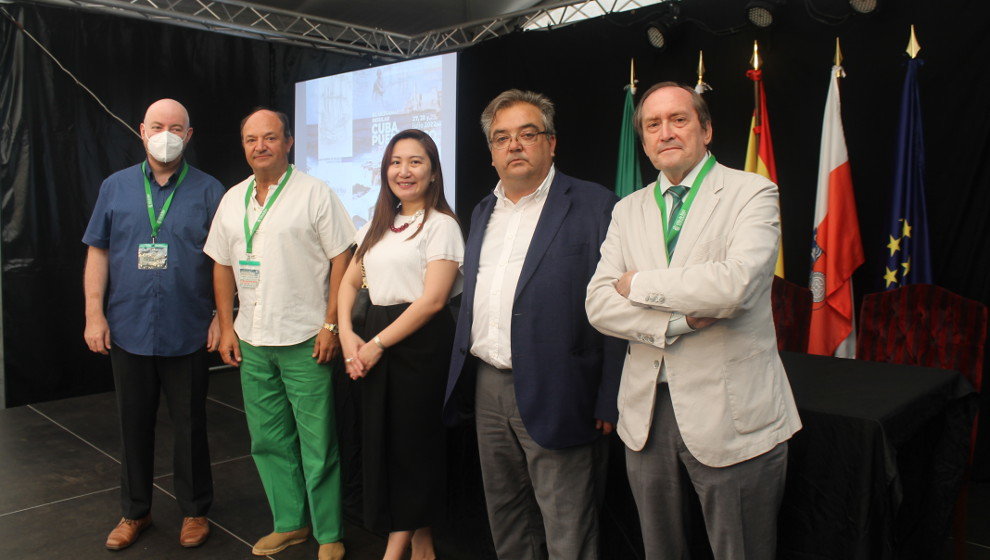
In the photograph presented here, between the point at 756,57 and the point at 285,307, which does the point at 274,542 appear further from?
the point at 756,57

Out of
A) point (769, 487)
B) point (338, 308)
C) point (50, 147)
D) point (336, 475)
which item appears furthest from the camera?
point (50, 147)

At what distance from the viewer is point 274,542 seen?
2.79m

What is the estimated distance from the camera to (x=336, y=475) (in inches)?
106

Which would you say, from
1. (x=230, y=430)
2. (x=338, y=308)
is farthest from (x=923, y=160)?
(x=230, y=430)

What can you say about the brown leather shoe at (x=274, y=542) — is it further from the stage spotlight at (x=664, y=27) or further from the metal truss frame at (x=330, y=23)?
the metal truss frame at (x=330, y=23)

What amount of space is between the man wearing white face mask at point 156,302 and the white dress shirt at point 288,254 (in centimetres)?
21

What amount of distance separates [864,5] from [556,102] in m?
2.15

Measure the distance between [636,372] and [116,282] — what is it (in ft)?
6.86

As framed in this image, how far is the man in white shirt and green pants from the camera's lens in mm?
2551

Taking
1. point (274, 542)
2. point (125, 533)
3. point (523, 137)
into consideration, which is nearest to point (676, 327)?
point (523, 137)

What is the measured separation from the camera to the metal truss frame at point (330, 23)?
4984 mm

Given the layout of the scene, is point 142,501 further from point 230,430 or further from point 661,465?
point 661,465

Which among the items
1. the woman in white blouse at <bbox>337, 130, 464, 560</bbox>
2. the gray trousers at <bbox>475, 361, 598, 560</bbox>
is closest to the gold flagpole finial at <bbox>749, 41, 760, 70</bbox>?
the woman in white blouse at <bbox>337, 130, 464, 560</bbox>

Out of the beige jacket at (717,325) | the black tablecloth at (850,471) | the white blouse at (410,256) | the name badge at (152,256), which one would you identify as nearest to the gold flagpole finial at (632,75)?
the black tablecloth at (850,471)
